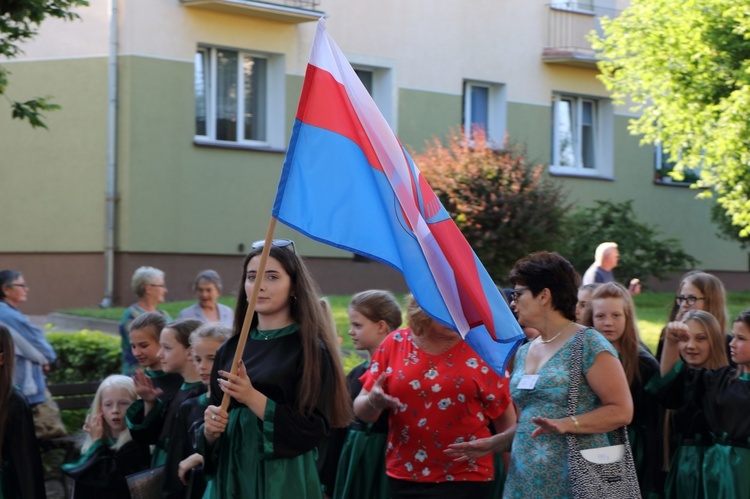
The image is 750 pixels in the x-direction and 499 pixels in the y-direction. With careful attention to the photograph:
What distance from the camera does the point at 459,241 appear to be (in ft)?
16.3

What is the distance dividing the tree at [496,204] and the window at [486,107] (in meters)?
6.69

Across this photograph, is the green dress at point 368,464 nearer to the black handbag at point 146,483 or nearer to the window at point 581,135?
the black handbag at point 146,483

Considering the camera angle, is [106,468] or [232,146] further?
[232,146]

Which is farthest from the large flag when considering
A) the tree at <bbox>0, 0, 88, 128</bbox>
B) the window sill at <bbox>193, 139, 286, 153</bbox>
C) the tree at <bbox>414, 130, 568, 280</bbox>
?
the window sill at <bbox>193, 139, 286, 153</bbox>

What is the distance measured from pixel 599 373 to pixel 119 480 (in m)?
3.01

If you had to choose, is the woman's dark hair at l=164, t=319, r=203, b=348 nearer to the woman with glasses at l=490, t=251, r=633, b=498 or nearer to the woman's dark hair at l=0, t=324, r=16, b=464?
the woman's dark hair at l=0, t=324, r=16, b=464

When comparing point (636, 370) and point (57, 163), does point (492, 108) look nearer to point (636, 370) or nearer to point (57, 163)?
point (57, 163)

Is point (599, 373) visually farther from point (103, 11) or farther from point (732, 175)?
point (103, 11)

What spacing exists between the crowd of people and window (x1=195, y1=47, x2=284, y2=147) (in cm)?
1318

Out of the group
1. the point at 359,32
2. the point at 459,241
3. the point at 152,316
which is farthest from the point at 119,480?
the point at 359,32

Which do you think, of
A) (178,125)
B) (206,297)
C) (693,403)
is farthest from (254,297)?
(178,125)

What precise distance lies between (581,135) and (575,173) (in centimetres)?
90

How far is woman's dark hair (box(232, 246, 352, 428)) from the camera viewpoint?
16.3ft

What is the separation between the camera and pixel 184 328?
21.6 ft
